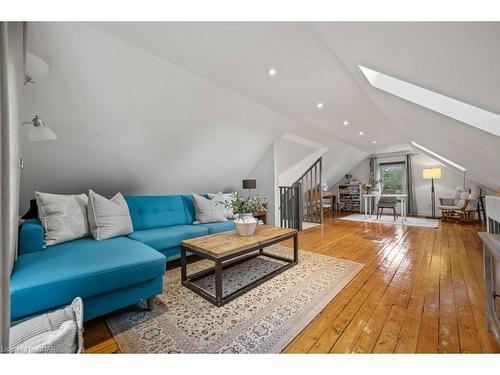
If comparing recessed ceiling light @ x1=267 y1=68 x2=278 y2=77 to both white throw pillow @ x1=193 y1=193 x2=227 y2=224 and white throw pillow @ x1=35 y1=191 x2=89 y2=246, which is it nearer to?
white throw pillow @ x1=193 y1=193 x2=227 y2=224

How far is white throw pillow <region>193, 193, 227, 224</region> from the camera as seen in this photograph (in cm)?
313

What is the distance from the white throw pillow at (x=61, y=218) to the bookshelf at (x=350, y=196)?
308 inches

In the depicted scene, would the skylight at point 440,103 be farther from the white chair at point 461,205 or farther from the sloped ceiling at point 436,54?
the white chair at point 461,205

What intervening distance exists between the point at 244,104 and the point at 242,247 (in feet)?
6.78

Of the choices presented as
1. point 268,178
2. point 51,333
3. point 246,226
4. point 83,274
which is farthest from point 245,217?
point 268,178

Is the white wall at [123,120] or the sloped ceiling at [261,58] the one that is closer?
the sloped ceiling at [261,58]

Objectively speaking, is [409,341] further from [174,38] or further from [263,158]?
[263,158]

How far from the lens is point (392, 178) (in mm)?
7156

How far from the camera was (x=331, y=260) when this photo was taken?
2678 millimetres

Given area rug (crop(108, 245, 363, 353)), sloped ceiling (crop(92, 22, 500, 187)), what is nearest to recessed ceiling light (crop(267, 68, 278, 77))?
sloped ceiling (crop(92, 22, 500, 187))

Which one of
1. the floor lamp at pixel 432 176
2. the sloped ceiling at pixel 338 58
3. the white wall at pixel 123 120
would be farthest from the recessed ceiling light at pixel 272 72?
the floor lamp at pixel 432 176

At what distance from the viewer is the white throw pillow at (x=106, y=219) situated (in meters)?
2.11

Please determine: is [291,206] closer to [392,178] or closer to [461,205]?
[461,205]
